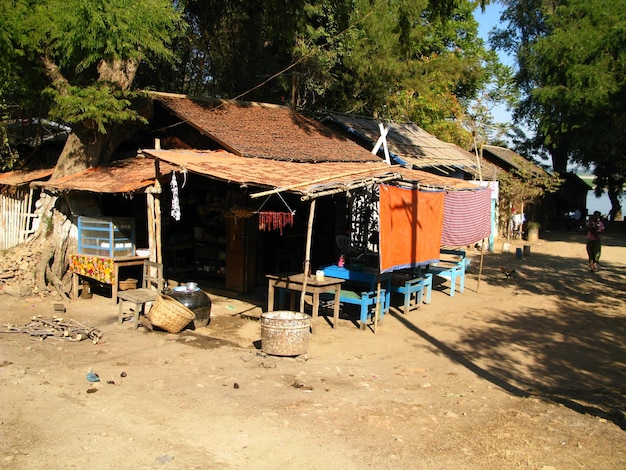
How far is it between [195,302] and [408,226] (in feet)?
12.2

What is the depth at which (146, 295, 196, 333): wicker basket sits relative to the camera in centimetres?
832

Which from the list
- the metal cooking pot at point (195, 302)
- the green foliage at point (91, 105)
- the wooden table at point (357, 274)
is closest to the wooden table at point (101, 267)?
the metal cooking pot at point (195, 302)

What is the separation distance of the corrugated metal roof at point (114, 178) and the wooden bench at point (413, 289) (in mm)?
4650

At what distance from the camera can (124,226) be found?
1050cm

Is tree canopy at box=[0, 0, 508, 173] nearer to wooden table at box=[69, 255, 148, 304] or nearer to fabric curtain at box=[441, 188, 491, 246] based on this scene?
wooden table at box=[69, 255, 148, 304]

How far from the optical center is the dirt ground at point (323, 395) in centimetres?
486

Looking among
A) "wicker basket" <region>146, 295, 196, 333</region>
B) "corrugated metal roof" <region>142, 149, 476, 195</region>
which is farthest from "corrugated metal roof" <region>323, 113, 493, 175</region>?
"wicker basket" <region>146, 295, 196, 333</region>

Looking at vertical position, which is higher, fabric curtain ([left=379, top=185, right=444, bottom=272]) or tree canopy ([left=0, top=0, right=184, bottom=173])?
tree canopy ([left=0, top=0, right=184, bottom=173])

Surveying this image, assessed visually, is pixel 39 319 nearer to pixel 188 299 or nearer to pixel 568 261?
pixel 188 299

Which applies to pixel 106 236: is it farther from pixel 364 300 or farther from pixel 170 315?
pixel 364 300

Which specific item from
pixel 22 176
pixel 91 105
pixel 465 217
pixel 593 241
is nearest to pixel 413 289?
pixel 465 217

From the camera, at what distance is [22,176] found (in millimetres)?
13523

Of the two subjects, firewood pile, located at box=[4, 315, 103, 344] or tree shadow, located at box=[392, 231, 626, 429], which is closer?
tree shadow, located at box=[392, 231, 626, 429]

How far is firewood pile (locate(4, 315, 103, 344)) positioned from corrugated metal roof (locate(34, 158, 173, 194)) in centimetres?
232
